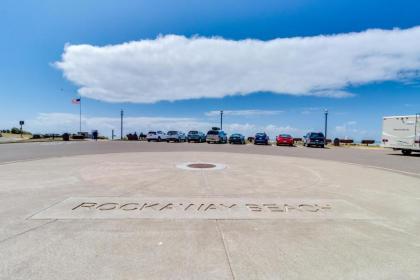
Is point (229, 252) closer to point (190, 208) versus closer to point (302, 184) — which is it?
point (190, 208)

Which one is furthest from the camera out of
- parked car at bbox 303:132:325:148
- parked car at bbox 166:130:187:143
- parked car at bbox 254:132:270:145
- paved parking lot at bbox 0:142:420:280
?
parked car at bbox 166:130:187:143

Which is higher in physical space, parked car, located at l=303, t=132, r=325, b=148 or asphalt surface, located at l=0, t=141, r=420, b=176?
parked car, located at l=303, t=132, r=325, b=148

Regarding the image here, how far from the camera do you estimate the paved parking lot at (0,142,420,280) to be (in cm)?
324

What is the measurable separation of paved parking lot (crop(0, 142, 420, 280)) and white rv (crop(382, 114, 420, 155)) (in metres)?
16.1

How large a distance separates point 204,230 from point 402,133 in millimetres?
23466

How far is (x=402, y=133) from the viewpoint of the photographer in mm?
21766

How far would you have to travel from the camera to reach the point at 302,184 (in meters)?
8.40

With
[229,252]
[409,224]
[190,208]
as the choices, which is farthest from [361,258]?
[190,208]

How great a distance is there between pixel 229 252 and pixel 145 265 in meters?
1.13

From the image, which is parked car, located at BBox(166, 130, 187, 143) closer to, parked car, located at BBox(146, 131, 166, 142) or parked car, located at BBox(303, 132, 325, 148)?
parked car, located at BBox(146, 131, 166, 142)

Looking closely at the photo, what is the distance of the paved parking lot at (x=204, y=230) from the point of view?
3.24 meters

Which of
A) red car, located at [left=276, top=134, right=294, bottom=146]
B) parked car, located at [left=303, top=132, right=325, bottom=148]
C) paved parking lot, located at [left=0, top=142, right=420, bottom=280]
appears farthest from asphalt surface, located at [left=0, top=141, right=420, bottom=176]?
Result: red car, located at [left=276, top=134, right=294, bottom=146]

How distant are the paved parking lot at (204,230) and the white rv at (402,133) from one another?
1606 centimetres

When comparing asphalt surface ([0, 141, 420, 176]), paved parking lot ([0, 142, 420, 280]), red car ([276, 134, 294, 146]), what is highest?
red car ([276, 134, 294, 146])
